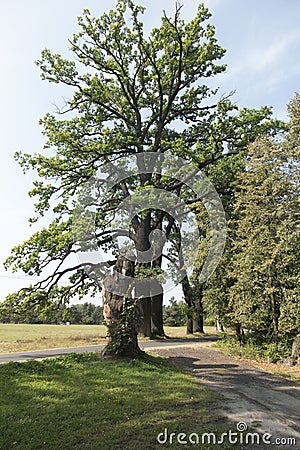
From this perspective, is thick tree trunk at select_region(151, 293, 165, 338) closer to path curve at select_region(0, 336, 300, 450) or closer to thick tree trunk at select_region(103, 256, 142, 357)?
path curve at select_region(0, 336, 300, 450)

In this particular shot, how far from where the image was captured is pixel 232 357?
47.4 feet

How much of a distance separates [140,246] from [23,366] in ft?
40.5

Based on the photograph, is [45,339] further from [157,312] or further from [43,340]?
[157,312]

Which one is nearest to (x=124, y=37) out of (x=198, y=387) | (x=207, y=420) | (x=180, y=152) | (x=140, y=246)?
(x=180, y=152)

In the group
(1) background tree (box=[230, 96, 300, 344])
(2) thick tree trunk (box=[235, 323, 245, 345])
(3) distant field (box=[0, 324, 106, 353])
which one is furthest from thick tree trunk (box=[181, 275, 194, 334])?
A: (1) background tree (box=[230, 96, 300, 344])

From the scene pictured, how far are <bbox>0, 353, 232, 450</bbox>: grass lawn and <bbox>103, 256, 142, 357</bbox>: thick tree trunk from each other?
1.54 meters

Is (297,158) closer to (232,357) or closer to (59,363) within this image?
(232,357)

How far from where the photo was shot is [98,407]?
643cm

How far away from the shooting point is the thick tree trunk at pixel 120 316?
11.5 meters

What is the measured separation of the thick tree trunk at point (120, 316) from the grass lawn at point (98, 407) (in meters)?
1.54

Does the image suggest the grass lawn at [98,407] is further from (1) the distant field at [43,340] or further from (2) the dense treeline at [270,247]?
(1) the distant field at [43,340]

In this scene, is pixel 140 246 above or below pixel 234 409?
above

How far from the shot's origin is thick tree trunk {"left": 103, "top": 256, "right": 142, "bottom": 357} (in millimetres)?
11539

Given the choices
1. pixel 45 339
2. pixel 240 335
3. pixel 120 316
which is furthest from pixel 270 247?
pixel 45 339
